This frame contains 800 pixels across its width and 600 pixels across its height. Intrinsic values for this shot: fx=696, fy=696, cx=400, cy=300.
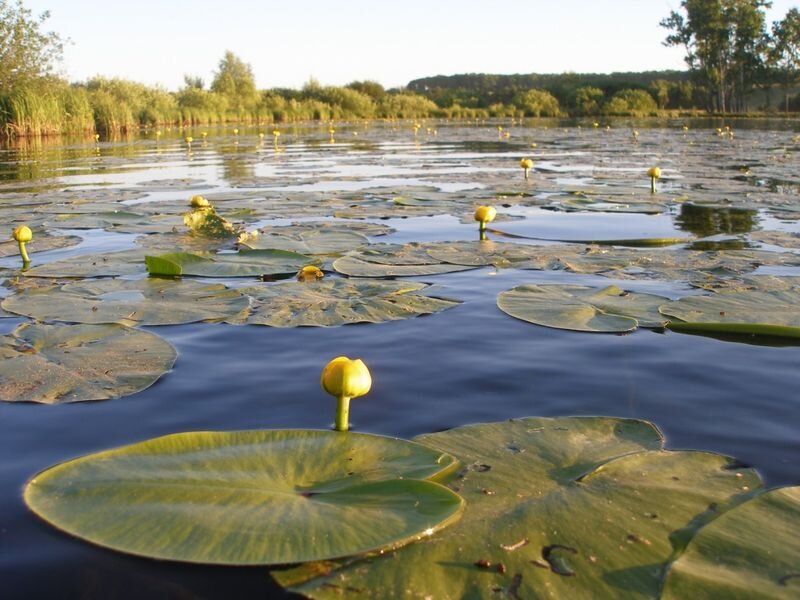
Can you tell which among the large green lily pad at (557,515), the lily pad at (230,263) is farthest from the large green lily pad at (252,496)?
the lily pad at (230,263)

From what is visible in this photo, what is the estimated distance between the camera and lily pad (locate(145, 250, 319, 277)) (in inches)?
139

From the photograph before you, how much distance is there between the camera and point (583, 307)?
282 cm

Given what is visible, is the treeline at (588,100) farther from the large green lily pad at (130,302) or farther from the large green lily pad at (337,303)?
the large green lily pad at (130,302)

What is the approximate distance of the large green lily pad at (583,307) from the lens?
8.84 ft

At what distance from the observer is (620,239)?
15.1 ft

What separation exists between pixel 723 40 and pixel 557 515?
153 ft

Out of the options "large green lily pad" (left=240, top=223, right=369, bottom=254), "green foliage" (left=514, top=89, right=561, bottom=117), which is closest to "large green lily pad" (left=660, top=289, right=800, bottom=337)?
"large green lily pad" (left=240, top=223, right=369, bottom=254)

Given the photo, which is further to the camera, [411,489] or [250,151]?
[250,151]

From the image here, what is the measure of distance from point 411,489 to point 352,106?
44296mm

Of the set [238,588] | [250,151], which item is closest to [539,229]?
[238,588]

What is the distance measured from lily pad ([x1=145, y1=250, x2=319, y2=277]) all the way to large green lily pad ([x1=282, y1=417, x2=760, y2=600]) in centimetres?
210

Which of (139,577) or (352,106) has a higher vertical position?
(352,106)

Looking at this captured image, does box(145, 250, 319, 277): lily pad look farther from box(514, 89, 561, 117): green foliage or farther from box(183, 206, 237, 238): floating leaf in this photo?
box(514, 89, 561, 117): green foliage

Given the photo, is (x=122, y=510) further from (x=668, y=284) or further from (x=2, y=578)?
(x=668, y=284)
